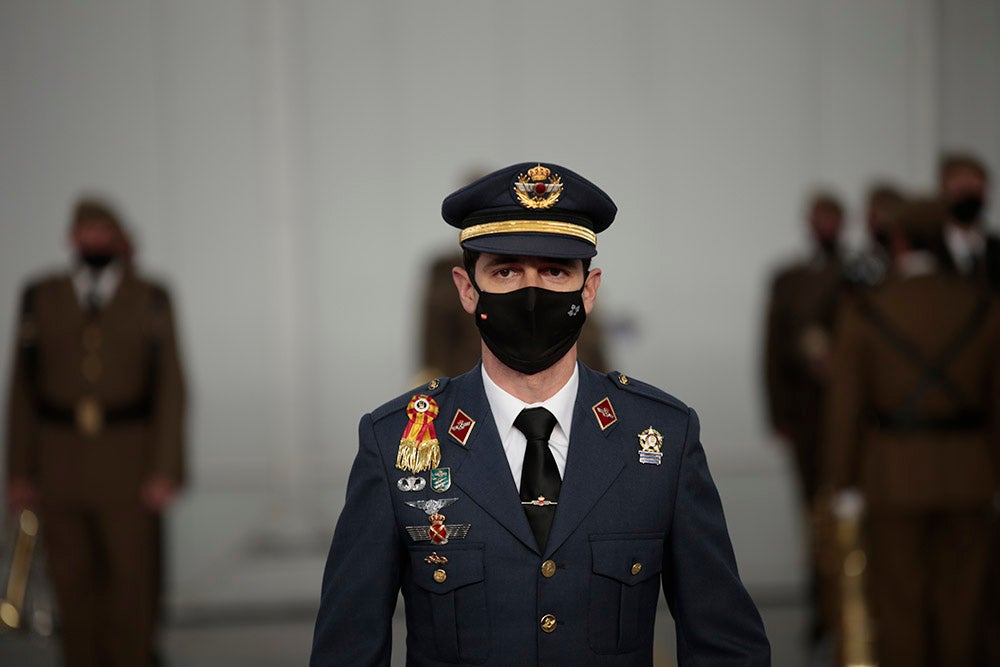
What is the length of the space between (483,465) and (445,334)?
3.88 m

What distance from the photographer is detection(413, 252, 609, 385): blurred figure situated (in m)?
5.92

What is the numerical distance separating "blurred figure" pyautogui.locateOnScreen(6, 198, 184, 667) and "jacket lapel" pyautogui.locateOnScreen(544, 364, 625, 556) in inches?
145

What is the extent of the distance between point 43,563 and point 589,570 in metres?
4.22

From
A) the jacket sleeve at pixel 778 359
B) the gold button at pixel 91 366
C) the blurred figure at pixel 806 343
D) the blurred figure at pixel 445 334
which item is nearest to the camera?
the gold button at pixel 91 366

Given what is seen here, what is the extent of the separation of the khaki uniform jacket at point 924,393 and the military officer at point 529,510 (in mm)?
2824

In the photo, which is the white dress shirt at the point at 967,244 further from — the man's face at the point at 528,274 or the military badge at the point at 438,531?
the military badge at the point at 438,531

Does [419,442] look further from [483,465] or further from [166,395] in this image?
[166,395]

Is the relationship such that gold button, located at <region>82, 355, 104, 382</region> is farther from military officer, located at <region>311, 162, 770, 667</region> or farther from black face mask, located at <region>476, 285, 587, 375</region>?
black face mask, located at <region>476, 285, 587, 375</region>

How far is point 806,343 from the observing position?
678 centimetres

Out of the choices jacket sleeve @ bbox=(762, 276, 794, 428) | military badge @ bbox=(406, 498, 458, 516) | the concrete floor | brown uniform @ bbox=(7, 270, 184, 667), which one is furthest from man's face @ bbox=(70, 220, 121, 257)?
military badge @ bbox=(406, 498, 458, 516)

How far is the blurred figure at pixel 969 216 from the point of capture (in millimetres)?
5270

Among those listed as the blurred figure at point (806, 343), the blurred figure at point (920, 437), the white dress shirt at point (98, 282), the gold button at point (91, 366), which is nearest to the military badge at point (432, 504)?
the blurred figure at point (920, 437)

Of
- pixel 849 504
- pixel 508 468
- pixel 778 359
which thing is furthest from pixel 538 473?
pixel 778 359

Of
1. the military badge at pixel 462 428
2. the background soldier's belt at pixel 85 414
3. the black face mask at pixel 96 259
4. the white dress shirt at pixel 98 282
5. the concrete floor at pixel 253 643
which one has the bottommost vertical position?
the concrete floor at pixel 253 643
